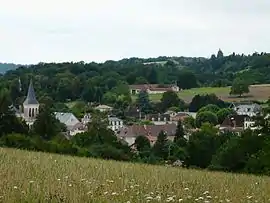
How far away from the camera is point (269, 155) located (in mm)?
28203

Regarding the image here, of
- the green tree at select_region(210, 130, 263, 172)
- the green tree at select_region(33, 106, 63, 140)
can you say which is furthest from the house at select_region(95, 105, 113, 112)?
the green tree at select_region(210, 130, 263, 172)

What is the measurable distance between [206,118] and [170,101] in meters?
32.8

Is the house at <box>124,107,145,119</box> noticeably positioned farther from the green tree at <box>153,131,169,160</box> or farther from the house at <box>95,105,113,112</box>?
the green tree at <box>153,131,169,160</box>

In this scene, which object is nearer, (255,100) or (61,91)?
(255,100)

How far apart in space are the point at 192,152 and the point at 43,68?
14302cm

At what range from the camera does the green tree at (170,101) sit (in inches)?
5753

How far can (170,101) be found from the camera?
5866 inches

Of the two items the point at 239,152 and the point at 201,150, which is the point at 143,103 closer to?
the point at 201,150

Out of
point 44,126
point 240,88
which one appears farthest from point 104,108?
point 44,126

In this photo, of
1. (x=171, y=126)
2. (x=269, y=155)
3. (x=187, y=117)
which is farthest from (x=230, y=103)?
(x=269, y=155)

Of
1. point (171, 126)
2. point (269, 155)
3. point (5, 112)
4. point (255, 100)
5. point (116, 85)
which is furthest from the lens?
point (116, 85)

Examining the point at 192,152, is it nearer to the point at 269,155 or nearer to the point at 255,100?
the point at 269,155

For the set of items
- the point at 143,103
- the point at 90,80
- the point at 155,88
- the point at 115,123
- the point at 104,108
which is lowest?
the point at 115,123

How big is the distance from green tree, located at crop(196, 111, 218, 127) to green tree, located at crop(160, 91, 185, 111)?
27526 millimetres
